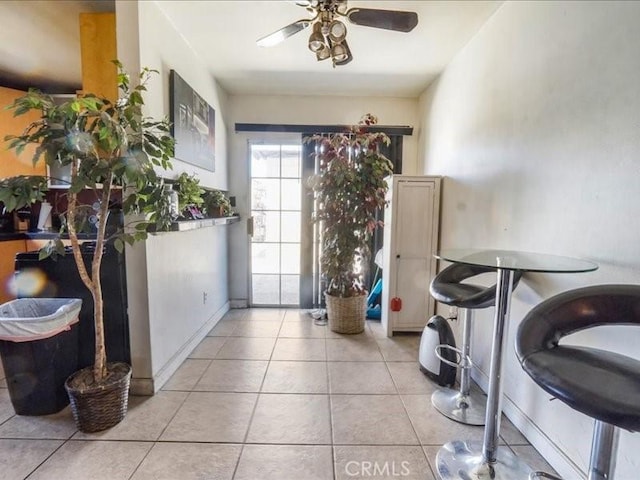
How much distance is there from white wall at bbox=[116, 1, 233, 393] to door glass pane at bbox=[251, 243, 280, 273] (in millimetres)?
933

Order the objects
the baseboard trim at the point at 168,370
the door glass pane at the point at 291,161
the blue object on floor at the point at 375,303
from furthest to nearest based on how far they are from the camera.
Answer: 1. the door glass pane at the point at 291,161
2. the blue object on floor at the point at 375,303
3. the baseboard trim at the point at 168,370

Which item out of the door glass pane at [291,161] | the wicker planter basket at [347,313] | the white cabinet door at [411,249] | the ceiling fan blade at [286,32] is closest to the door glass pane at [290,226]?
the door glass pane at [291,161]

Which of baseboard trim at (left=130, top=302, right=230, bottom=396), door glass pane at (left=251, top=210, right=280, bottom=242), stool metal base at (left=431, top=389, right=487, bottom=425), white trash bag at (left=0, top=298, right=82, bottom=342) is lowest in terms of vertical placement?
stool metal base at (left=431, top=389, right=487, bottom=425)

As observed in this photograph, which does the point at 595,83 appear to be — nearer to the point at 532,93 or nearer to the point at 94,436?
the point at 532,93

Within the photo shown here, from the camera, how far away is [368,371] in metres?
2.47

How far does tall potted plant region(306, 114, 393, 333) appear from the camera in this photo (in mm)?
3014

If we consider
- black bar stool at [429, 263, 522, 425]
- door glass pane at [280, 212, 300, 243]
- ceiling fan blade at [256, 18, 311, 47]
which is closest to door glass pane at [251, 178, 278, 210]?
door glass pane at [280, 212, 300, 243]

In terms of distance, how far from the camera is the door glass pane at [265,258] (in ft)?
12.9

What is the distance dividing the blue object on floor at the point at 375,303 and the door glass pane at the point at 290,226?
3.44ft

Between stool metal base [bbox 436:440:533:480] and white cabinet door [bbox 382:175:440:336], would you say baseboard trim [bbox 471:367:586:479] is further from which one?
white cabinet door [bbox 382:175:440:336]

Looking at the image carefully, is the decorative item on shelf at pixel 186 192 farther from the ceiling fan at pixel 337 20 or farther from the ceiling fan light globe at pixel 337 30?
the ceiling fan light globe at pixel 337 30

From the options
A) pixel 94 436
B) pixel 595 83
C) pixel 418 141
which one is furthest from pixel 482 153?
pixel 94 436

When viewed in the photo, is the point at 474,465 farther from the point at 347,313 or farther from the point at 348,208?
the point at 348,208

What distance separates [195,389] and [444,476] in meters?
1.55
